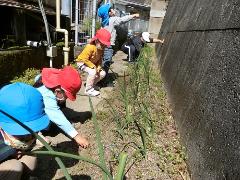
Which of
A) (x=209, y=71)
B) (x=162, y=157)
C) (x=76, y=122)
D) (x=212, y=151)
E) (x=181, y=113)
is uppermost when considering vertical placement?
(x=209, y=71)

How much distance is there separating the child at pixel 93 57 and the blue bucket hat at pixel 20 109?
2.94 metres

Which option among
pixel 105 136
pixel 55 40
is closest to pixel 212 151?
pixel 105 136

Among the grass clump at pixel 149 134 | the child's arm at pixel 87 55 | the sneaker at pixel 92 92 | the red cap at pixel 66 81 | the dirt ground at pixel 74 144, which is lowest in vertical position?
the sneaker at pixel 92 92

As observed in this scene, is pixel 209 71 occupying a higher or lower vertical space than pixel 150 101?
higher

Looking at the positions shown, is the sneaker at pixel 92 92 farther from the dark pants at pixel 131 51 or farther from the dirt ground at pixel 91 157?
the dark pants at pixel 131 51

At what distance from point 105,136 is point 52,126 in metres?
0.56

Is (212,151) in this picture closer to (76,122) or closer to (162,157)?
(162,157)

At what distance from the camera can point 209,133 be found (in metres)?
2.23

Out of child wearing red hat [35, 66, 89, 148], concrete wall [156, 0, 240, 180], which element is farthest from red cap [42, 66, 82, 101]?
concrete wall [156, 0, 240, 180]

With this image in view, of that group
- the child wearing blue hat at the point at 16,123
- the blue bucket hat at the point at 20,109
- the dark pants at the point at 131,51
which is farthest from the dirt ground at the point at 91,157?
the dark pants at the point at 131,51

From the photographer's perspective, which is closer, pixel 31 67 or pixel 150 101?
pixel 150 101

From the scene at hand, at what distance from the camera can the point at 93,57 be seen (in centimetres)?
528

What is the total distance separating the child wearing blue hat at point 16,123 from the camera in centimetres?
210

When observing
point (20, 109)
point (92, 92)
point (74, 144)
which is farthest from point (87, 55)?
point (20, 109)
